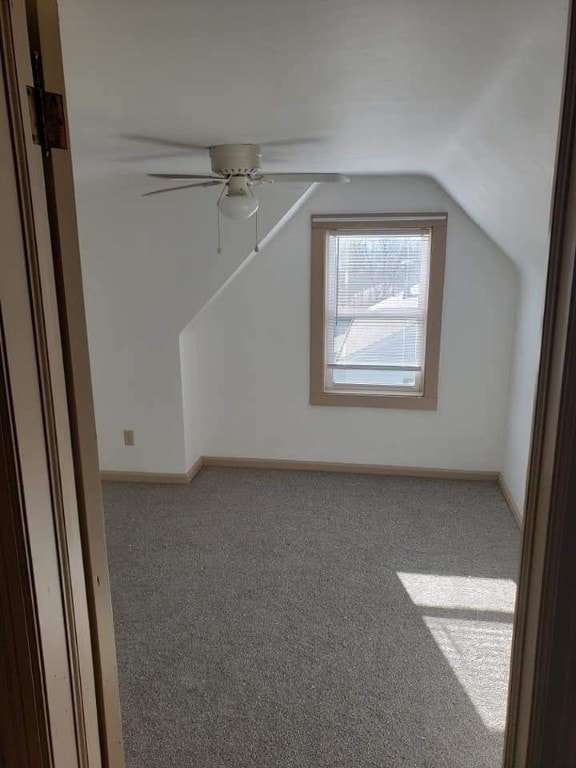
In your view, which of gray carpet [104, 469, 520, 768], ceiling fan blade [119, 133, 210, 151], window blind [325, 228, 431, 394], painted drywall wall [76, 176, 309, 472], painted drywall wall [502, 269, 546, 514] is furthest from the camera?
window blind [325, 228, 431, 394]

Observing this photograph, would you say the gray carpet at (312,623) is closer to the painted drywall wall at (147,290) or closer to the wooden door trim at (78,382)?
the painted drywall wall at (147,290)

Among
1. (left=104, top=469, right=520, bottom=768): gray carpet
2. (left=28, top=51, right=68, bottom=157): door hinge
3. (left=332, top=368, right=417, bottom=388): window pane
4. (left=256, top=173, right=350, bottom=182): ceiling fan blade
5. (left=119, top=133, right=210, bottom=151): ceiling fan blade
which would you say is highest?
(left=119, top=133, right=210, bottom=151): ceiling fan blade

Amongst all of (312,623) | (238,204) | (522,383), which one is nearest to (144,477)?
(312,623)

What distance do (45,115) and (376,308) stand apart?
3.18 meters

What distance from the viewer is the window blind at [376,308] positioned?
12.3ft

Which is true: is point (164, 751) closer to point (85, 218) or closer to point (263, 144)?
point (263, 144)

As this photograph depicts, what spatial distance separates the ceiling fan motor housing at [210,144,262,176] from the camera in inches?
89.5

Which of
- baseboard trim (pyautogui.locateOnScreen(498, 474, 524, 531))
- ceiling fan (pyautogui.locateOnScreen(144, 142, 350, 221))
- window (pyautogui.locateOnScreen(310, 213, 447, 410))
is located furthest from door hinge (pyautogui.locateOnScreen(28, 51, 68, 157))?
baseboard trim (pyautogui.locateOnScreen(498, 474, 524, 531))

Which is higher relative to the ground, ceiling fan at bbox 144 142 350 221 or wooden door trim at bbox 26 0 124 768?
ceiling fan at bbox 144 142 350 221

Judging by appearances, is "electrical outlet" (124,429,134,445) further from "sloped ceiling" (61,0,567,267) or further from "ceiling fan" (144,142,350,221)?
"ceiling fan" (144,142,350,221)

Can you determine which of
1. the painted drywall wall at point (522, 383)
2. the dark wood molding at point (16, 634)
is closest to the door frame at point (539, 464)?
the dark wood molding at point (16, 634)

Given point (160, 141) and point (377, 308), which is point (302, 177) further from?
point (377, 308)

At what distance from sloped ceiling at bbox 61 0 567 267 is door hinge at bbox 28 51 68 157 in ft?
1.16

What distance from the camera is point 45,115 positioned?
0.88 meters
